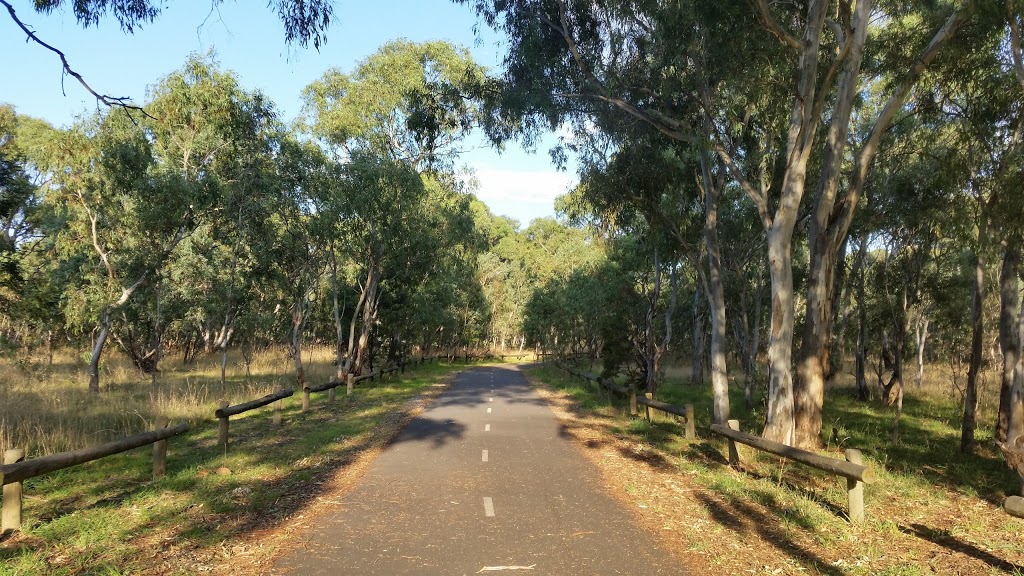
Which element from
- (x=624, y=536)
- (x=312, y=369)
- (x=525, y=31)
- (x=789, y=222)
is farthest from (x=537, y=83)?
(x=312, y=369)

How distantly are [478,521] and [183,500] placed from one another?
155 inches

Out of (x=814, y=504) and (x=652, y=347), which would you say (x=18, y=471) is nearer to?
(x=814, y=504)

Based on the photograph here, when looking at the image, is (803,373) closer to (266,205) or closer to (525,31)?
(525,31)

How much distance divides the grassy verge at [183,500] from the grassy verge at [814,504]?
179 inches

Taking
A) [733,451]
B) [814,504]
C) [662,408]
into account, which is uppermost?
[662,408]

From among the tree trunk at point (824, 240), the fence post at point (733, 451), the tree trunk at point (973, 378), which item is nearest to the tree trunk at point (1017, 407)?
the tree trunk at point (973, 378)

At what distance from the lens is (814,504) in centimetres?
788

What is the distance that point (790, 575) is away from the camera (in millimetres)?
5582

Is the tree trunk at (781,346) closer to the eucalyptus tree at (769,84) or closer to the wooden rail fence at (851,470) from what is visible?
the eucalyptus tree at (769,84)

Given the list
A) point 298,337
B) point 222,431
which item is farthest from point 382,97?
point 222,431

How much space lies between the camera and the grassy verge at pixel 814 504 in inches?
241

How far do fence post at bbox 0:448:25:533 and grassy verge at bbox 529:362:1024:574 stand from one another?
6940 millimetres

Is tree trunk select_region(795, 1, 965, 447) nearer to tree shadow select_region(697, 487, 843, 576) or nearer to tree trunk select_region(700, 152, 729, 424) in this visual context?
tree trunk select_region(700, 152, 729, 424)

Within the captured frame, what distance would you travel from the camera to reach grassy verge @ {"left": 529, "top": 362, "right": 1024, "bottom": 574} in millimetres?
6109
